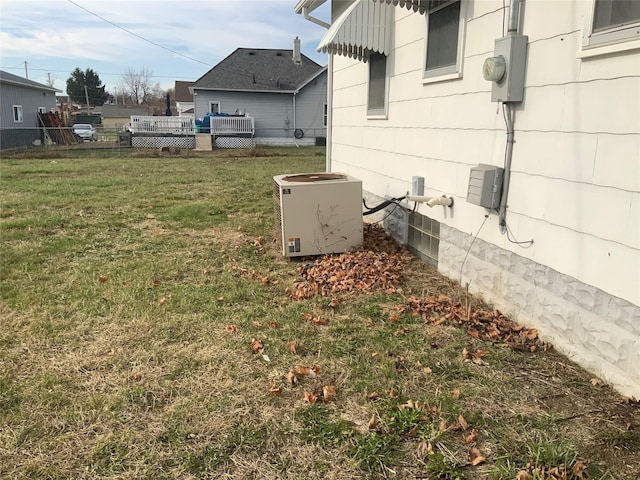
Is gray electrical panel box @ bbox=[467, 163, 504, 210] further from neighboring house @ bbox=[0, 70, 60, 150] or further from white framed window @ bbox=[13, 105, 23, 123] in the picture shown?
white framed window @ bbox=[13, 105, 23, 123]

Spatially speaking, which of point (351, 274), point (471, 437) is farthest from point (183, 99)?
point (471, 437)

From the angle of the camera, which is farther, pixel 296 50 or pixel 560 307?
pixel 296 50

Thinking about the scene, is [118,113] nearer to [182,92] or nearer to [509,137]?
[182,92]

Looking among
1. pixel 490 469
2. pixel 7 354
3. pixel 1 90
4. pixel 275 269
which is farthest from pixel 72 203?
pixel 1 90

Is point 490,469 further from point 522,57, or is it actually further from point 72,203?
point 72,203

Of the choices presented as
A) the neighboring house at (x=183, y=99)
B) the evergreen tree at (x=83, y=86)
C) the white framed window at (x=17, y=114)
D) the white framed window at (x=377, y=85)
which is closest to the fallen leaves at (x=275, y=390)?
the white framed window at (x=377, y=85)

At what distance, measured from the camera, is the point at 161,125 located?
26531mm

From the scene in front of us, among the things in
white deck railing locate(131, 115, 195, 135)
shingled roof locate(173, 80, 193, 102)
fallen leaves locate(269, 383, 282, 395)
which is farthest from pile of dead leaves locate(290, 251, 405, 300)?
shingled roof locate(173, 80, 193, 102)

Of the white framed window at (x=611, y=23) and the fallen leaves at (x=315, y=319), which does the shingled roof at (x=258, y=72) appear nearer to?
the fallen leaves at (x=315, y=319)

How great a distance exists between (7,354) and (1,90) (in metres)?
25.6

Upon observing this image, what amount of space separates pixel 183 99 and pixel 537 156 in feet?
162

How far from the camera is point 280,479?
2.12m

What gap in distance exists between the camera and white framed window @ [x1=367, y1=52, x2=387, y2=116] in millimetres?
5910

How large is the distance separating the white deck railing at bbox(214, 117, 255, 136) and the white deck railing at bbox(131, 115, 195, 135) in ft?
4.59
